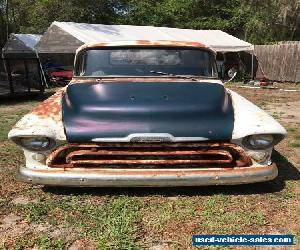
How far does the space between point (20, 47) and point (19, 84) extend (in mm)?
9213

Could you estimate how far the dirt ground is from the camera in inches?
134

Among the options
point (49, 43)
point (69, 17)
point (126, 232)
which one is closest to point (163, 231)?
point (126, 232)

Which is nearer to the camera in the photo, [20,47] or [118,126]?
[118,126]

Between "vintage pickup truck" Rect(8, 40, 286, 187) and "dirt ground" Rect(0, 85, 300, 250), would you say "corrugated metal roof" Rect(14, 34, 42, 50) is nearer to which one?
"dirt ground" Rect(0, 85, 300, 250)

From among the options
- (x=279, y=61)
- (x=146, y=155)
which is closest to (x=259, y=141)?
(x=146, y=155)

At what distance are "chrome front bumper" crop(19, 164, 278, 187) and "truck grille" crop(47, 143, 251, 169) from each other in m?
0.07

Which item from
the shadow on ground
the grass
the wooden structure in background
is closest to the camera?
the shadow on ground

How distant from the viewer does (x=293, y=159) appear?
5.83 m

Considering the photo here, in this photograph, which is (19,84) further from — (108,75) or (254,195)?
(254,195)

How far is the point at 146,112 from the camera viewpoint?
4117 millimetres

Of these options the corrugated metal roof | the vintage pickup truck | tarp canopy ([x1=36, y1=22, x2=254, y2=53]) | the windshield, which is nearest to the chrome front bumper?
the vintage pickup truck

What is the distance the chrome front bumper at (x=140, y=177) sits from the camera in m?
3.91

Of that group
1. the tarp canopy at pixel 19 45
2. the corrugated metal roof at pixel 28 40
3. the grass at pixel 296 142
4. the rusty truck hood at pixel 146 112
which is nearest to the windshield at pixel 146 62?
the rusty truck hood at pixel 146 112

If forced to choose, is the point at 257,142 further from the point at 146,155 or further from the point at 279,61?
the point at 279,61
